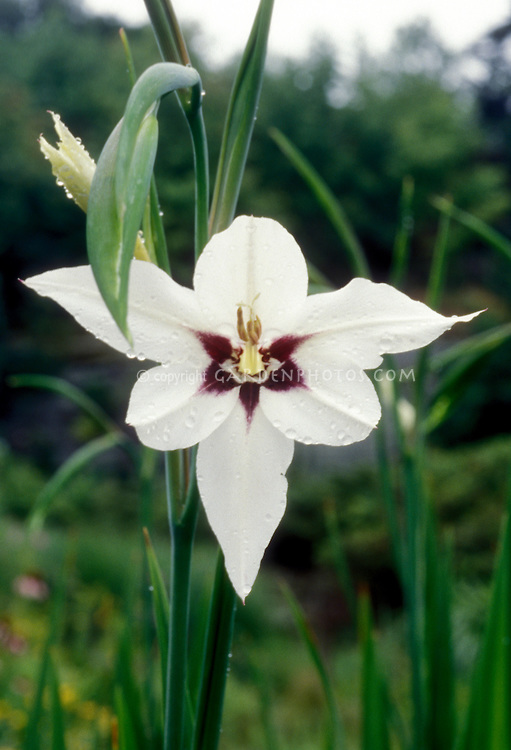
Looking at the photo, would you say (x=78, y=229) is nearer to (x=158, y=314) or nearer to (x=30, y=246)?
(x=30, y=246)

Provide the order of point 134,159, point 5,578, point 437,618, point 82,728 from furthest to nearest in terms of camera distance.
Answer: point 5,578 < point 82,728 < point 437,618 < point 134,159

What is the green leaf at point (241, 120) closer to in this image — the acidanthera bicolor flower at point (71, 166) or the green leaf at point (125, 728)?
the acidanthera bicolor flower at point (71, 166)

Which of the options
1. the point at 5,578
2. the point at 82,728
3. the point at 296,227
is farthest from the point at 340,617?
the point at 296,227

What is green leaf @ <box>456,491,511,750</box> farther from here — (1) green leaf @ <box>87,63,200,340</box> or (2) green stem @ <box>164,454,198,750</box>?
(1) green leaf @ <box>87,63,200,340</box>

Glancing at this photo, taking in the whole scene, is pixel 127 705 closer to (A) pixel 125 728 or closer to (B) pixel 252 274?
(A) pixel 125 728

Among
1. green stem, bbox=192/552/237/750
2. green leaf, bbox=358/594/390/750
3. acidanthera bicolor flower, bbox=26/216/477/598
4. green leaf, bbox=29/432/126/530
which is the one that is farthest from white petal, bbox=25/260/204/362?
green leaf, bbox=29/432/126/530

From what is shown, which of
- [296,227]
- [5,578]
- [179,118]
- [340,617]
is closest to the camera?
[5,578]
